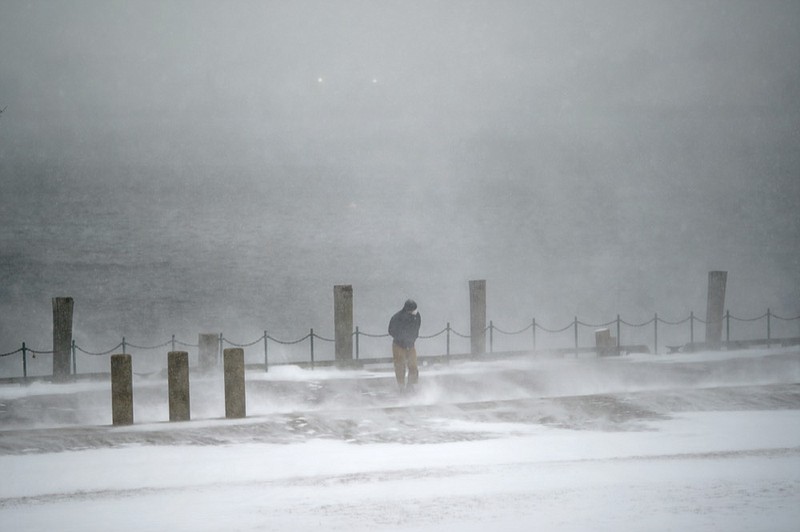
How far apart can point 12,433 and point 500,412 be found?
6939 millimetres

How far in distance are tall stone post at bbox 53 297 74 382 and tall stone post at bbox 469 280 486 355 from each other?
973 cm

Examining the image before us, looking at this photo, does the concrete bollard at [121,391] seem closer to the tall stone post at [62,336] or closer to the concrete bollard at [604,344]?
the tall stone post at [62,336]

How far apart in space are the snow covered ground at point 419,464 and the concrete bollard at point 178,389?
369 millimetres

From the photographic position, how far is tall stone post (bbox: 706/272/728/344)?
25609 millimetres

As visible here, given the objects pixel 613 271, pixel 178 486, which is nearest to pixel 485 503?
pixel 178 486

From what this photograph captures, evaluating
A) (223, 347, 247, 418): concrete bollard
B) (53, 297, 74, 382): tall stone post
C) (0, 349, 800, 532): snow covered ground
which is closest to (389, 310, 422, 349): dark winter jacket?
(0, 349, 800, 532): snow covered ground

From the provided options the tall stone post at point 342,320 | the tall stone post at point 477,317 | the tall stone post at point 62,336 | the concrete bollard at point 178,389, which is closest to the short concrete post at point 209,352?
the tall stone post at point 342,320

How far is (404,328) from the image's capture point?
17.2 meters

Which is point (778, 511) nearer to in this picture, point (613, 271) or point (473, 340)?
point (473, 340)

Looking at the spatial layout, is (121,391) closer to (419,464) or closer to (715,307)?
(419,464)

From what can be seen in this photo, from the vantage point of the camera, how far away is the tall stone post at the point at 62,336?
2133cm

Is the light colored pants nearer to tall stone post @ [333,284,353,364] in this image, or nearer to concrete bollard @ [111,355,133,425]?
tall stone post @ [333,284,353,364]

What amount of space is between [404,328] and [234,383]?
4.36 m

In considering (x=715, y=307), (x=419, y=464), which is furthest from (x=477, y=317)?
(x=419, y=464)
